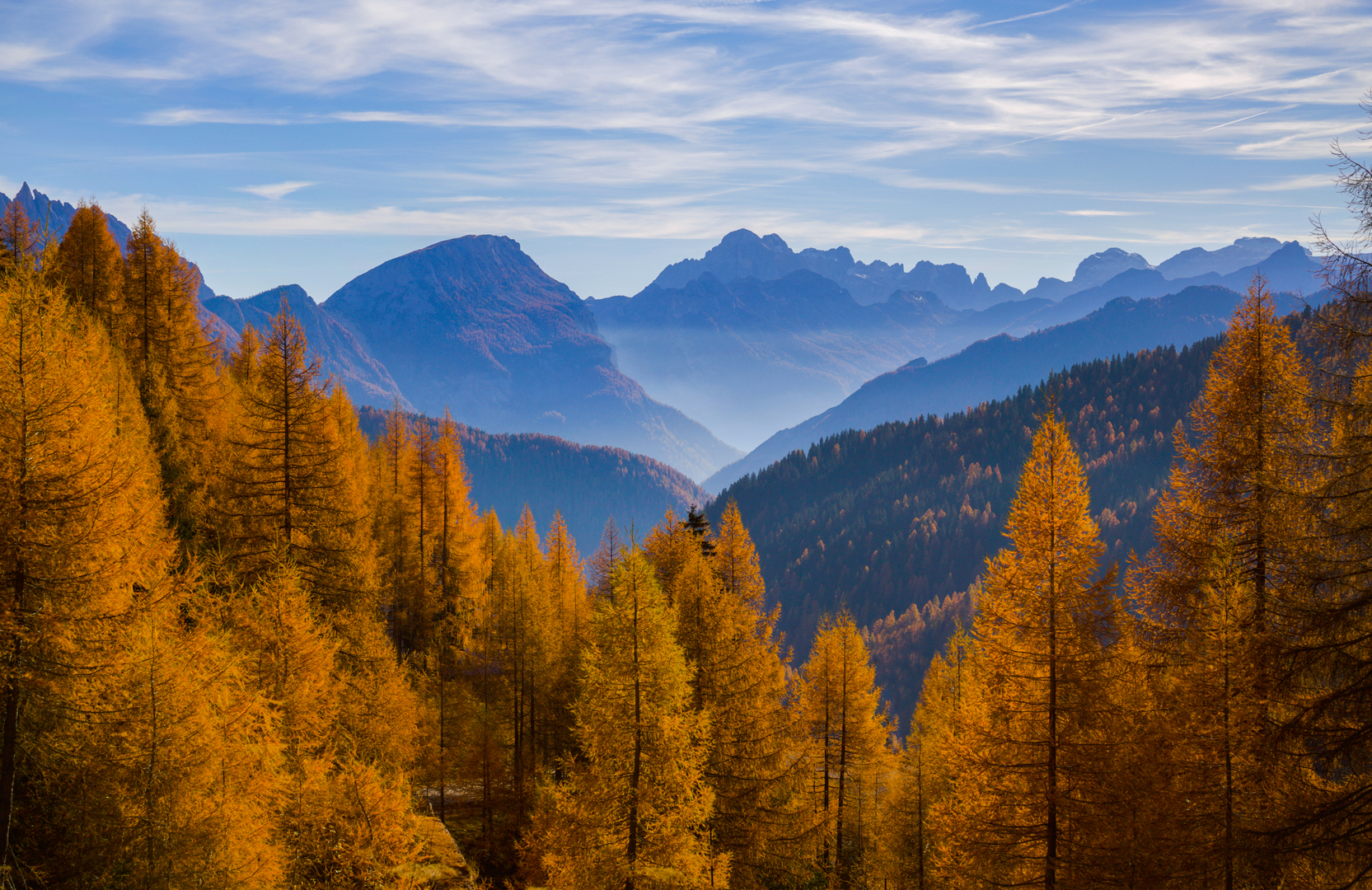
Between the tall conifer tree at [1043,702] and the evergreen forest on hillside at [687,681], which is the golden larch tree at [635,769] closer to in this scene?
the evergreen forest on hillside at [687,681]

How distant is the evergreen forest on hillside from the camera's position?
12.5 meters

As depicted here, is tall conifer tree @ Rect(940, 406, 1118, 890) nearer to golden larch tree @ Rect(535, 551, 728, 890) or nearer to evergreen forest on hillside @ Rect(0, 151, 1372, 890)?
evergreen forest on hillside @ Rect(0, 151, 1372, 890)

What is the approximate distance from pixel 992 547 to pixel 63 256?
637ft

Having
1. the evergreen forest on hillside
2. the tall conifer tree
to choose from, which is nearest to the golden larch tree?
the evergreen forest on hillside

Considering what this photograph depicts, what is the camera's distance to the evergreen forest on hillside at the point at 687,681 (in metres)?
12.5

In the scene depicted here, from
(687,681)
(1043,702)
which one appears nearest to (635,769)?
(687,681)

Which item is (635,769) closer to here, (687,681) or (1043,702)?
(687,681)

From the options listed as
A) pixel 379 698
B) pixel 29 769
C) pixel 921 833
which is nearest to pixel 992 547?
pixel 921 833

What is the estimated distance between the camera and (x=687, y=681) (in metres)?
21.4

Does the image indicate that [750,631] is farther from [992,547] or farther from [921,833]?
[992,547]

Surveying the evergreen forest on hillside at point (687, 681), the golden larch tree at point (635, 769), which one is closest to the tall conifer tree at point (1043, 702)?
the evergreen forest on hillside at point (687, 681)

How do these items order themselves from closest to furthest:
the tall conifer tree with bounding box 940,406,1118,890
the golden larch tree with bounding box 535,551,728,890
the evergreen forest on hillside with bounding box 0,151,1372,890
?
the evergreen forest on hillside with bounding box 0,151,1372,890
the tall conifer tree with bounding box 940,406,1118,890
the golden larch tree with bounding box 535,551,728,890

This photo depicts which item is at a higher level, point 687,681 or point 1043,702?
point 1043,702

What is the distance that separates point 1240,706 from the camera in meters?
15.9
